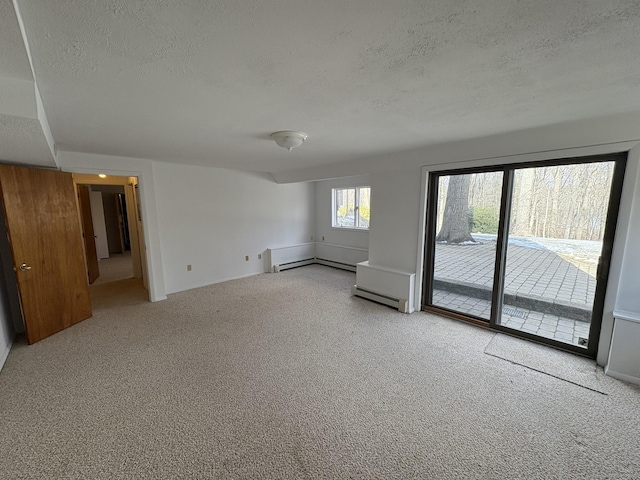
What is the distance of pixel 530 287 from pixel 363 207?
140 inches

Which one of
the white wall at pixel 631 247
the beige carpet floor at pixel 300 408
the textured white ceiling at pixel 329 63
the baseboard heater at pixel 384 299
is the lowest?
the beige carpet floor at pixel 300 408

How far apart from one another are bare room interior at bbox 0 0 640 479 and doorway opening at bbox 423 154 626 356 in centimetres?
2

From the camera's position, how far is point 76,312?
331 cm

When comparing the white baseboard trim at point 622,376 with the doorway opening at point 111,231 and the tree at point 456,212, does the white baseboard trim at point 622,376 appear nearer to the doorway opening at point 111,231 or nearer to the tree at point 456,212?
the tree at point 456,212

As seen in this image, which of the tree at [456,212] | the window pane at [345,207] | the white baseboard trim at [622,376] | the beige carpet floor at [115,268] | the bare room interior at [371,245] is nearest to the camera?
the bare room interior at [371,245]

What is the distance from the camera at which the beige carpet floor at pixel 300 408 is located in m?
1.52

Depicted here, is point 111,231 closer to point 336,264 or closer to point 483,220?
point 336,264

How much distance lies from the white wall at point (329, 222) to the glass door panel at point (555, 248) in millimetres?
3096

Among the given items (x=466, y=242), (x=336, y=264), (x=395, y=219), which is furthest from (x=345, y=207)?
(x=466, y=242)

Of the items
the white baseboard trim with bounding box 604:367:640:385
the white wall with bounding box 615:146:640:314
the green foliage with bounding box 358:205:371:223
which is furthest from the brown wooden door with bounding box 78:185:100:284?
the white wall with bounding box 615:146:640:314

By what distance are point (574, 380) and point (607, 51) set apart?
246 centimetres

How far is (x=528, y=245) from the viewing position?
2.89 meters

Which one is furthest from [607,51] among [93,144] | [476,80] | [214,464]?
[93,144]

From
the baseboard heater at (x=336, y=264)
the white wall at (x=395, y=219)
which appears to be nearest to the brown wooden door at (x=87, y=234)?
the baseboard heater at (x=336, y=264)
